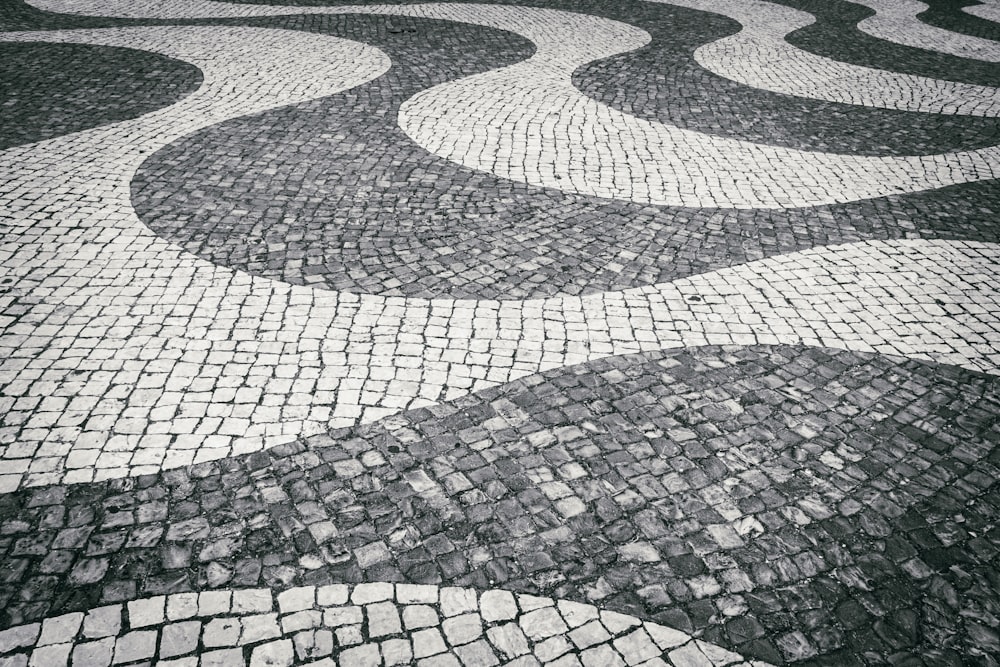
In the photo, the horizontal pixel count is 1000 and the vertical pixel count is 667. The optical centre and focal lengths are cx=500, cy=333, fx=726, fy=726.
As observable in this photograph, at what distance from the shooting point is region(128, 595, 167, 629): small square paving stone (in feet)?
10.9

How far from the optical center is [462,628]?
11.2 ft

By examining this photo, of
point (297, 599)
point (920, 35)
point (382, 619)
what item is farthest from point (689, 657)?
point (920, 35)

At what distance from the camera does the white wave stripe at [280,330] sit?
4426 millimetres

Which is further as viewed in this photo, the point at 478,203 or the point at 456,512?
the point at 478,203

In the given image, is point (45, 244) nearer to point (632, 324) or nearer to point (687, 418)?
point (632, 324)

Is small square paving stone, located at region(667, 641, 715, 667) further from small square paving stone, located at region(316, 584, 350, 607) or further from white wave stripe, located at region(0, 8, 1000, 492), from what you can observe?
white wave stripe, located at region(0, 8, 1000, 492)

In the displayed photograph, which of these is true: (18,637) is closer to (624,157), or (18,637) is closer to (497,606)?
(497,606)

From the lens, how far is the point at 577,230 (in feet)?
22.3

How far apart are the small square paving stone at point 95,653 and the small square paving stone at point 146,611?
12 cm

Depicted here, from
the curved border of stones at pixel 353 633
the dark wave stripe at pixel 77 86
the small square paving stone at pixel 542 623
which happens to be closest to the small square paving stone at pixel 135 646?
the curved border of stones at pixel 353 633

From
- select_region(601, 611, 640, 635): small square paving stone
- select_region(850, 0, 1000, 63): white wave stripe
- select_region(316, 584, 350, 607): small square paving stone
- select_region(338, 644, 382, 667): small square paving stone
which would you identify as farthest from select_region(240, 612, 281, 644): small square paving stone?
select_region(850, 0, 1000, 63): white wave stripe

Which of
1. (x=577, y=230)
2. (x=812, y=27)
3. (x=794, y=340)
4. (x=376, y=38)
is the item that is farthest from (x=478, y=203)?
(x=812, y=27)

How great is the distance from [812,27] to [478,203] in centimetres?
1132

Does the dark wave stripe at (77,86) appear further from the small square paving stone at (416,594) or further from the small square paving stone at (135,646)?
the small square paving stone at (416,594)
